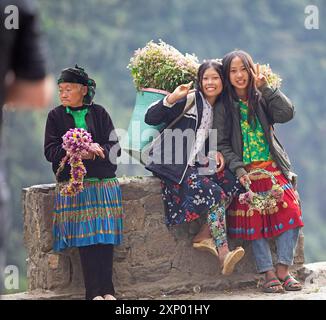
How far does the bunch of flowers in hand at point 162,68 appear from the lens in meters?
7.29

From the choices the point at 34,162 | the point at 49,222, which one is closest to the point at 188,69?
the point at 49,222

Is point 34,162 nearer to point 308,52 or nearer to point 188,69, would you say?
point 308,52

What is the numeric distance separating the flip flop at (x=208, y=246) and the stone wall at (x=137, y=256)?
17 cm

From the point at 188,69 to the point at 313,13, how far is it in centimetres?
123

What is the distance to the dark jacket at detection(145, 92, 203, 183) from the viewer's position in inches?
278

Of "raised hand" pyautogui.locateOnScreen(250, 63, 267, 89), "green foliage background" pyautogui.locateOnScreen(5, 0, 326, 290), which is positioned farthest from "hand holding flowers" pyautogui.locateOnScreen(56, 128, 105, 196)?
"green foliage background" pyautogui.locateOnScreen(5, 0, 326, 290)

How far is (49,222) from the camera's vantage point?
7.00 meters

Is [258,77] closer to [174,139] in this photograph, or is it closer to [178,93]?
[178,93]

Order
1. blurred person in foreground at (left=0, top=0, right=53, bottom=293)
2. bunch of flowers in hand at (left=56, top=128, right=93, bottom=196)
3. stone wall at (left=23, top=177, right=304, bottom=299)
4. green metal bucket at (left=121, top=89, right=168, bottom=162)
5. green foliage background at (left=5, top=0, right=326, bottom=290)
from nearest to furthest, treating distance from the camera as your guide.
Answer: blurred person in foreground at (left=0, top=0, right=53, bottom=293)
bunch of flowers in hand at (left=56, top=128, right=93, bottom=196)
stone wall at (left=23, top=177, right=304, bottom=299)
green metal bucket at (left=121, top=89, right=168, bottom=162)
green foliage background at (left=5, top=0, right=326, bottom=290)

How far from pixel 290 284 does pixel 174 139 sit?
1.07 meters

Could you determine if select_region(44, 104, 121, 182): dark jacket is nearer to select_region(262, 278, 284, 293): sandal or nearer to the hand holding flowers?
the hand holding flowers

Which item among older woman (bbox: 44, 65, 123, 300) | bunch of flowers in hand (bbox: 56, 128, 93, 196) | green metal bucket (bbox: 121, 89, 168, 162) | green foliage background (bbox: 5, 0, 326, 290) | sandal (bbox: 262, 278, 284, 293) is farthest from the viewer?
green foliage background (bbox: 5, 0, 326, 290)

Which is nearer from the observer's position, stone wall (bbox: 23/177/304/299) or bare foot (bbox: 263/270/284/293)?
stone wall (bbox: 23/177/304/299)

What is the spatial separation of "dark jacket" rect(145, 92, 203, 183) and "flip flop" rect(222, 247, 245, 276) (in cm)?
51
